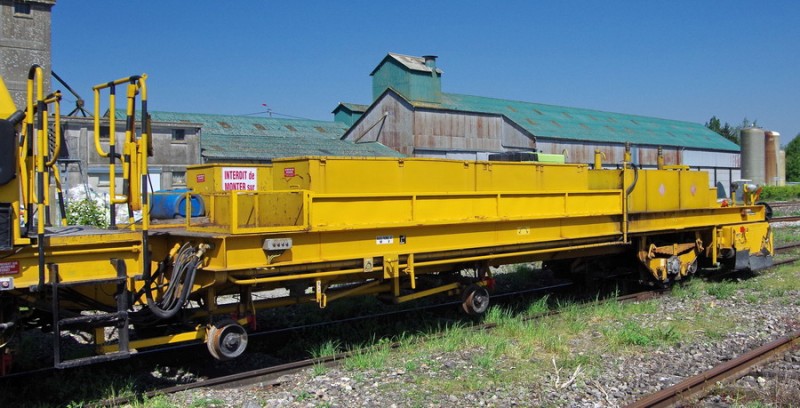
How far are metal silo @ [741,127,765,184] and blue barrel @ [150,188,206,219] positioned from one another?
5836 centimetres

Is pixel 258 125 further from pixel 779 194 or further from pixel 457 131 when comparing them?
pixel 779 194

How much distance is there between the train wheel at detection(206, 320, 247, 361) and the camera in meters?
6.81

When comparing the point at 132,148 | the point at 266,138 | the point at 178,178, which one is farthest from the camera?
the point at 266,138

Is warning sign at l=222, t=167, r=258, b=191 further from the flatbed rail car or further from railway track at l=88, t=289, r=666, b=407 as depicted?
railway track at l=88, t=289, r=666, b=407

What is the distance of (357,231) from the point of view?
7641 mm

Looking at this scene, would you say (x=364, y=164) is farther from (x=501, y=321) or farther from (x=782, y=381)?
(x=782, y=381)

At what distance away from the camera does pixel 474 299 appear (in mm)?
9070

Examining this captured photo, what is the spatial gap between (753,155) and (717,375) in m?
57.7

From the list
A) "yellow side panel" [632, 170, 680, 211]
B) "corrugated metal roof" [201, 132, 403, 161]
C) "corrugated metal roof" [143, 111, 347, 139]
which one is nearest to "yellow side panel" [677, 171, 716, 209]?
"yellow side panel" [632, 170, 680, 211]

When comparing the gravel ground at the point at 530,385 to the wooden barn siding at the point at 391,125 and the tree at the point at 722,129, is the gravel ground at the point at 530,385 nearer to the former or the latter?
the wooden barn siding at the point at 391,125

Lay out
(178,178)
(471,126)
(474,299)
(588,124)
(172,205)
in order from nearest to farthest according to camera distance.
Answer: (172,205) → (474,299) → (178,178) → (471,126) → (588,124)

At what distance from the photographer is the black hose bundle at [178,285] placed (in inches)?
262

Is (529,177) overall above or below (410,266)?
above

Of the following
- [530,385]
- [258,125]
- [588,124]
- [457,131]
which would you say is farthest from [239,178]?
[588,124]
